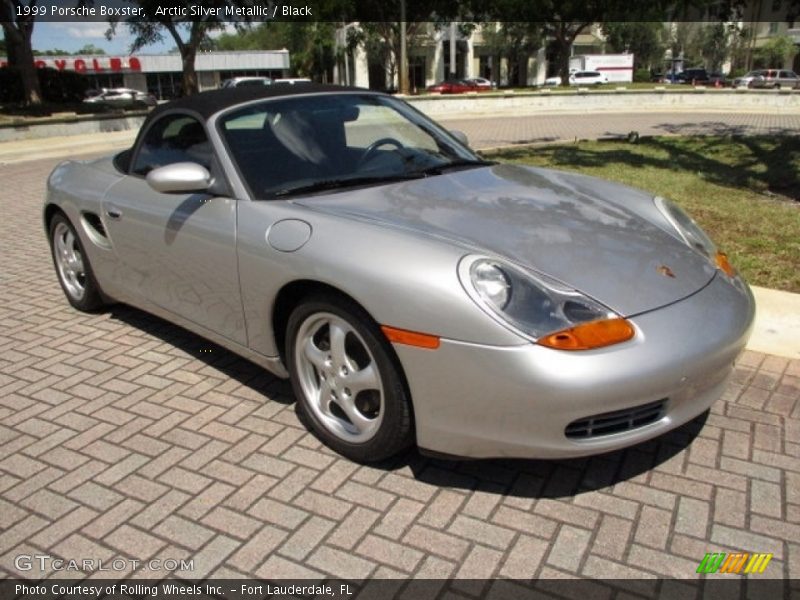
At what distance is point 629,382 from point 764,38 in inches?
3675

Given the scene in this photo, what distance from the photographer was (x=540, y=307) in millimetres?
2457

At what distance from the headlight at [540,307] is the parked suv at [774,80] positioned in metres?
51.0

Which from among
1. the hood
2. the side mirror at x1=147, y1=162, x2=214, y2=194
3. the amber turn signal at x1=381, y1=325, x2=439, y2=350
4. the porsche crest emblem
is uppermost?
the side mirror at x1=147, y1=162, x2=214, y2=194

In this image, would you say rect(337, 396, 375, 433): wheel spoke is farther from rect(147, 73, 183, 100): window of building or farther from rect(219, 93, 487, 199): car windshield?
rect(147, 73, 183, 100): window of building

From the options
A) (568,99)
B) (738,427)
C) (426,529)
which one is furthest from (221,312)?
(568,99)

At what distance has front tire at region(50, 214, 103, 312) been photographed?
4.69m

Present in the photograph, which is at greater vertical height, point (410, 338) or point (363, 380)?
point (410, 338)

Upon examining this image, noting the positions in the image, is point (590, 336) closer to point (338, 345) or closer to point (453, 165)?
point (338, 345)

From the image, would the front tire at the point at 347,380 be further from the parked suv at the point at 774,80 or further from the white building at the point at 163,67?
the white building at the point at 163,67

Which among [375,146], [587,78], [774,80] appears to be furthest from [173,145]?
[587,78]

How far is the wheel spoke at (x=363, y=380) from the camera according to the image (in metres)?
2.75

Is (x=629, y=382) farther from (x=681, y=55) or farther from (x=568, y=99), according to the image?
(x=681, y=55)

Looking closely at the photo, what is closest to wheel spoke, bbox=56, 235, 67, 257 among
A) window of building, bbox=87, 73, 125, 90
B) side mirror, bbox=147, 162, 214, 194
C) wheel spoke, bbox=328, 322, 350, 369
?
side mirror, bbox=147, 162, 214, 194

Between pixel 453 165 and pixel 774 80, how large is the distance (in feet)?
174
